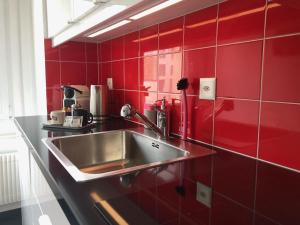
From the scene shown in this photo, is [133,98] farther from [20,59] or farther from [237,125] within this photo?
[20,59]

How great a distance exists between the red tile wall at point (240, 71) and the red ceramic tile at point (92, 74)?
2.76 ft

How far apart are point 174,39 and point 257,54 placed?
17.9 inches

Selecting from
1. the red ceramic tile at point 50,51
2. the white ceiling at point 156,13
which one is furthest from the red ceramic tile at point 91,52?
the white ceiling at point 156,13

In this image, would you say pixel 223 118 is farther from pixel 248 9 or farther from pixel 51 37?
pixel 51 37

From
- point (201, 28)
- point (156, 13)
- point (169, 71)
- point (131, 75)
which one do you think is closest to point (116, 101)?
point (131, 75)

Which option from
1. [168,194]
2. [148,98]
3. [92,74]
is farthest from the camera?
[92,74]

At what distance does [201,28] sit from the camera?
1033mm

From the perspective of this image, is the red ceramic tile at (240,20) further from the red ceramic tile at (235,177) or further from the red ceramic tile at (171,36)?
the red ceramic tile at (235,177)

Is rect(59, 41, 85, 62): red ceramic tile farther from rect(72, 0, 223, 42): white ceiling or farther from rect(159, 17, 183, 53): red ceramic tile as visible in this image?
rect(159, 17, 183, 53): red ceramic tile

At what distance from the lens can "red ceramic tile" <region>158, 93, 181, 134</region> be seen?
1.19 m

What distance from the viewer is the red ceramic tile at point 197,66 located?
1006mm

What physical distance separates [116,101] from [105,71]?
0.97ft

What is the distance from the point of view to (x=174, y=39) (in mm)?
1186

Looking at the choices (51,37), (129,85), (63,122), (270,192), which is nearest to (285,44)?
(270,192)
